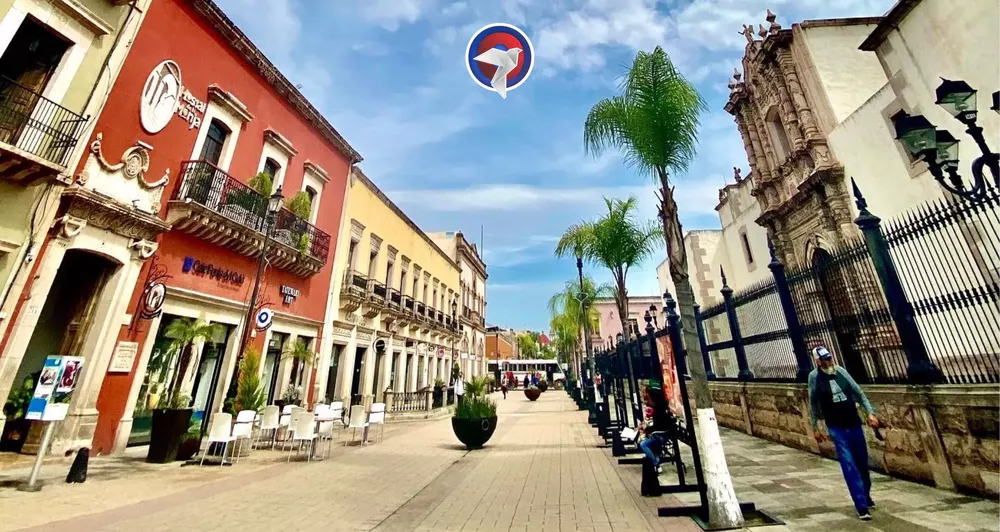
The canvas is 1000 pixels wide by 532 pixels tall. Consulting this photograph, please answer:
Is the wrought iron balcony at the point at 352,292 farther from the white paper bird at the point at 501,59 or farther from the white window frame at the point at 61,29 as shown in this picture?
the white paper bird at the point at 501,59

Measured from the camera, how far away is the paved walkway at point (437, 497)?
163 inches

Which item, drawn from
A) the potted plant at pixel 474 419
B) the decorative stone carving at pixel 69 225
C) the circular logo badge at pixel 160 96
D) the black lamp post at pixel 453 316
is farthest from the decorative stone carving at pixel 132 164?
the black lamp post at pixel 453 316

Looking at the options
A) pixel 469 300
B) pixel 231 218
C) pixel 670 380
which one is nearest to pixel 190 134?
pixel 231 218

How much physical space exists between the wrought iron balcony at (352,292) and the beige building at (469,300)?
48.4 feet

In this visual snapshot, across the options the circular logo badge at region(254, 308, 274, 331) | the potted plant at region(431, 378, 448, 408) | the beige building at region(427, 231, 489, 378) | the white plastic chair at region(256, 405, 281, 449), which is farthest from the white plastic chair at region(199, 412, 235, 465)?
the beige building at region(427, 231, 489, 378)

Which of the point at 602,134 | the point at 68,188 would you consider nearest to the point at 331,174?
the point at 68,188

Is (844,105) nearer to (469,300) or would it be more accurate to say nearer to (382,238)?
(382,238)

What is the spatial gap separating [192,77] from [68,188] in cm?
463

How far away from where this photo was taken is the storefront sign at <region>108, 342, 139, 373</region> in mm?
8320

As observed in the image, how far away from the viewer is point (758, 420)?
8672mm

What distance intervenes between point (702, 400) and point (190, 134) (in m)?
12.9

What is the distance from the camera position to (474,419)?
9.98 meters

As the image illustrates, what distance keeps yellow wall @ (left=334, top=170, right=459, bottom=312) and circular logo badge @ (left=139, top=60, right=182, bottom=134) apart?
7761 millimetres

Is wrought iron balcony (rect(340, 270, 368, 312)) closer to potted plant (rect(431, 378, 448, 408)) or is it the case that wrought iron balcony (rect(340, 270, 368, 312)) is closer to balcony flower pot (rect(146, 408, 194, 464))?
potted plant (rect(431, 378, 448, 408))
